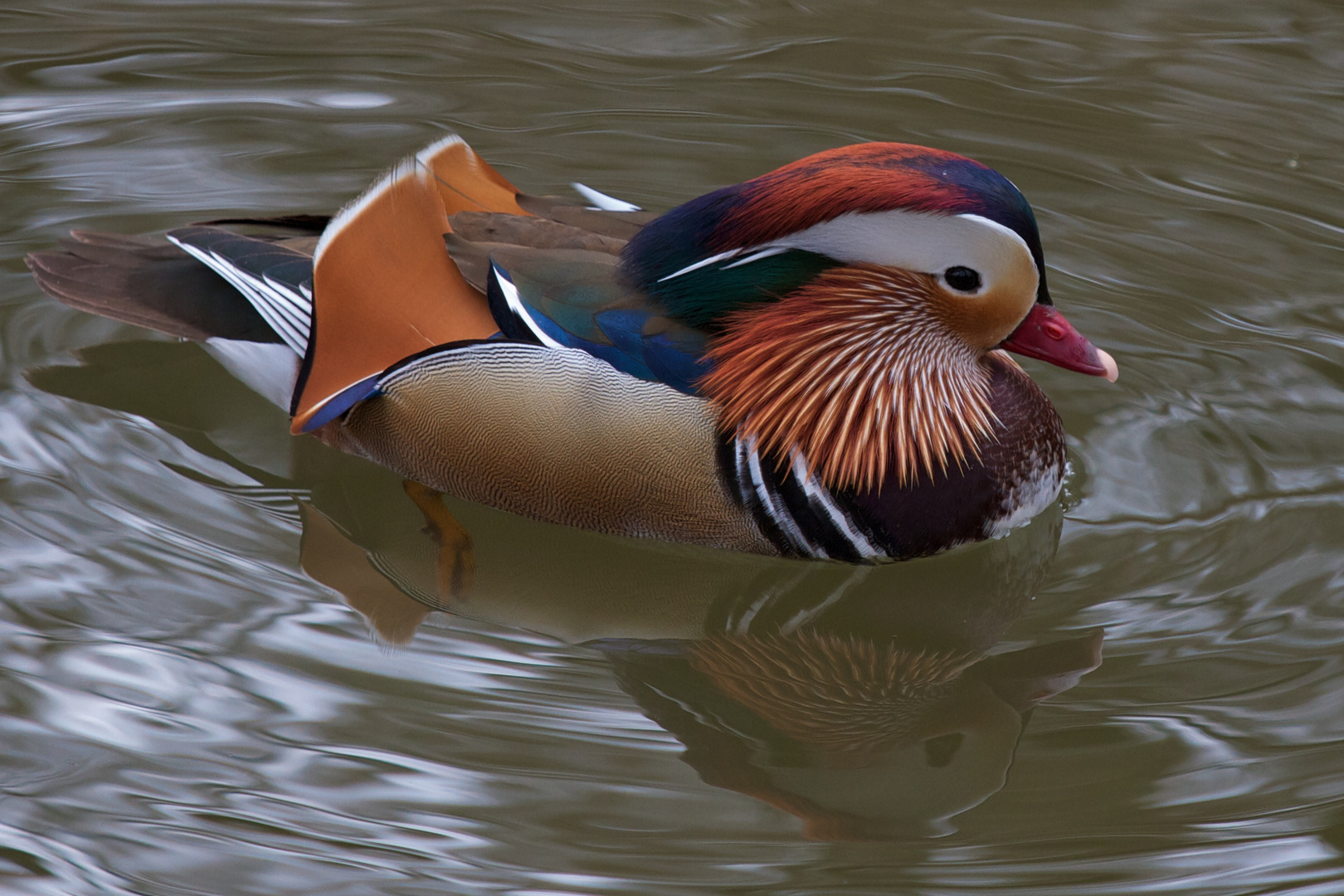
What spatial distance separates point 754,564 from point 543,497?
22.6 inches

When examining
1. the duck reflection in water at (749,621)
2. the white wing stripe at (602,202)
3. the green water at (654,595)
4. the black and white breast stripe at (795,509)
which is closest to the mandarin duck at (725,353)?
the black and white breast stripe at (795,509)

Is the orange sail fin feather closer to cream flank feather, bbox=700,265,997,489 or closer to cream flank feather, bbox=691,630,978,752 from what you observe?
cream flank feather, bbox=700,265,997,489

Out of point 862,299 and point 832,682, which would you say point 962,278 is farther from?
point 832,682

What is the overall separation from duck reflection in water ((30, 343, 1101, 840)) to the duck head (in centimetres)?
37

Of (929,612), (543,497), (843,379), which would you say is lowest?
(929,612)

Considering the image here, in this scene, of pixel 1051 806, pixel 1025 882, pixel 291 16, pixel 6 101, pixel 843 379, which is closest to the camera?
pixel 1025 882

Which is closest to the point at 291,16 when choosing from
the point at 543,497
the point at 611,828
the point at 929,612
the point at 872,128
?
the point at 872,128

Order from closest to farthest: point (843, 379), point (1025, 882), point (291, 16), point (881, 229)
Answer: 1. point (1025, 882)
2. point (881, 229)
3. point (843, 379)
4. point (291, 16)

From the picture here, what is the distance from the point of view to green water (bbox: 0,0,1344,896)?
9.72ft

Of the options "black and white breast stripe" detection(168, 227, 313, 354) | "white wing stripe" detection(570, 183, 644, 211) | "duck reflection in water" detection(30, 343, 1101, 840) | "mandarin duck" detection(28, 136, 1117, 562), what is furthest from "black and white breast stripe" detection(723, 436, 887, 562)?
"black and white breast stripe" detection(168, 227, 313, 354)

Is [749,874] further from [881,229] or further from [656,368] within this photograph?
[881,229]

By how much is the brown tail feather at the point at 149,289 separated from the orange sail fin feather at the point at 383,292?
365 millimetres

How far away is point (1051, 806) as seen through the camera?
3086mm

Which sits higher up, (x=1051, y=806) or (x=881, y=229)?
(x=881, y=229)
